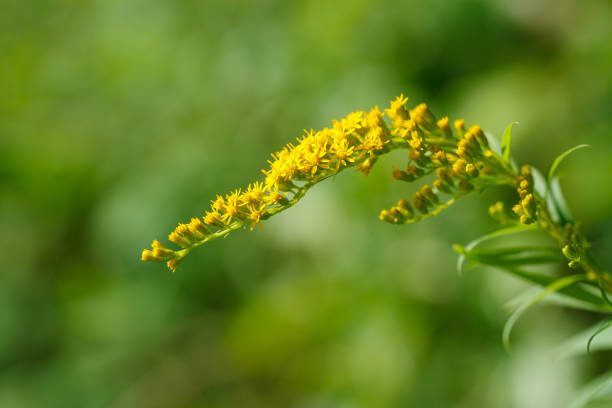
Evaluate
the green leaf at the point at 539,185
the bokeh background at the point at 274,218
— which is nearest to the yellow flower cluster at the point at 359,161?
the green leaf at the point at 539,185

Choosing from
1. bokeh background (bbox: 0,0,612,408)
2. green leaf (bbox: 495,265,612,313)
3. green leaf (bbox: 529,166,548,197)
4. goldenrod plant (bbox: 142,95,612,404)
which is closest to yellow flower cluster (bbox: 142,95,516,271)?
goldenrod plant (bbox: 142,95,612,404)

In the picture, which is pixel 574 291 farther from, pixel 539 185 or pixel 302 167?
pixel 302 167

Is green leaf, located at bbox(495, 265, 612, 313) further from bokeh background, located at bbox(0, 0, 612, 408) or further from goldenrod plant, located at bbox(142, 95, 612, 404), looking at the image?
bokeh background, located at bbox(0, 0, 612, 408)

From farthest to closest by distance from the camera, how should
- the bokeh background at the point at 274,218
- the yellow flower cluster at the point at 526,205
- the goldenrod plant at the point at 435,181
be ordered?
1. the bokeh background at the point at 274,218
2. the goldenrod plant at the point at 435,181
3. the yellow flower cluster at the point at 526,205

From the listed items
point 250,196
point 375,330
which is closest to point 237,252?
point 375,330

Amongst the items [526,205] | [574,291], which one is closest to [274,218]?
[574,291]

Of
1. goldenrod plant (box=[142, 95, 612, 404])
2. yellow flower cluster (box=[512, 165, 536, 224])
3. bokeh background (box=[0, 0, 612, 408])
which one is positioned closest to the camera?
yellow flower cluster (box=[512, 165, 536, 224])

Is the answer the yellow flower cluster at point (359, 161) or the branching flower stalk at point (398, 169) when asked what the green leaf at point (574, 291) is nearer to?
the branching flower stalk at point (398, 169)

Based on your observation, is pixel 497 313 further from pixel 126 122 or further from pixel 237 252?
pixel 126 122
